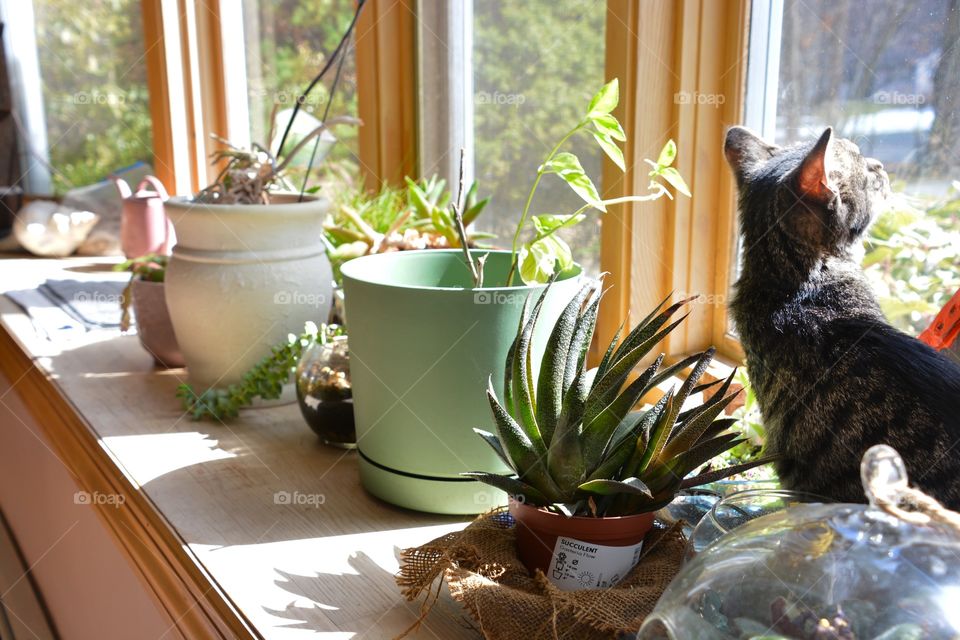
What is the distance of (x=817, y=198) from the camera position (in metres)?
0.58

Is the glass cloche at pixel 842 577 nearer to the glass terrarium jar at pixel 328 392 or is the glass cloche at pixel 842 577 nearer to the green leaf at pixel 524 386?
the green leaf at pixel 524 386

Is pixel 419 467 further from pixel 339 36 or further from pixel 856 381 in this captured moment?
pixel 339 36

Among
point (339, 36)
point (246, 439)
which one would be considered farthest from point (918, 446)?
point (339, 36)

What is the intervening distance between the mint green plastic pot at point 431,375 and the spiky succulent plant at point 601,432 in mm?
98

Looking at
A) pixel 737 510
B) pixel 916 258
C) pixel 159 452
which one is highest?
pixel 916 258

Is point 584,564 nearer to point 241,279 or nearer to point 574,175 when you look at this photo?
point 574,175

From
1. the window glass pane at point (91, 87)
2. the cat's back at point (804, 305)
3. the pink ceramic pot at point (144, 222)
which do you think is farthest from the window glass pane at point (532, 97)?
the window glass pane at point (91, 87)

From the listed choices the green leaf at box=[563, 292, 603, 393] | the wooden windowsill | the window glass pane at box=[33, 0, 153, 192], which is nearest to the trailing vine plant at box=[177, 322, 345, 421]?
the wooden windowsill

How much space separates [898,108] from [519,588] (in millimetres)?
514

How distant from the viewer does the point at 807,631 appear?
0.37 meters

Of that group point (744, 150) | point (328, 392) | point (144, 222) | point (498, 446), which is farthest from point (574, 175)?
point (144, 222)

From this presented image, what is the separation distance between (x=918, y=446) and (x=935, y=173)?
1.01 ft

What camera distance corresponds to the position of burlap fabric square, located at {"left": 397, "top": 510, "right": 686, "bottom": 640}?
0.52 meters

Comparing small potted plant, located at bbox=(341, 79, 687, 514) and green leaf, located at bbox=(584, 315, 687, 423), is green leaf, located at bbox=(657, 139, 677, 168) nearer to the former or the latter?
small potted plant, located at bbox=(341, 79, 687, 514)
